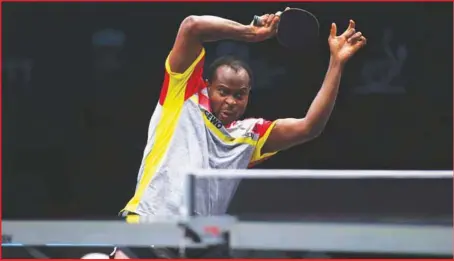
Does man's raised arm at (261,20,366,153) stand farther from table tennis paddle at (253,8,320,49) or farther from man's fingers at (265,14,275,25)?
man's fingers at (265,14,275,25)

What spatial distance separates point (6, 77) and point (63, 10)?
0.45 metres

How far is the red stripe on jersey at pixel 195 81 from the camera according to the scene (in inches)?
153

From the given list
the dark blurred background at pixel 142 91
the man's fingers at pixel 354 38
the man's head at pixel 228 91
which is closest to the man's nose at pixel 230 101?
the man's head at pixel 228 91

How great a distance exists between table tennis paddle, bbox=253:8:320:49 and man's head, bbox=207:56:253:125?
0.23 metres

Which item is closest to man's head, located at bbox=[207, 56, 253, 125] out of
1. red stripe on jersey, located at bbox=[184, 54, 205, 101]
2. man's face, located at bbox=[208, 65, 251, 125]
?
man's face, located at bbox=[208, 65, 251, 125]

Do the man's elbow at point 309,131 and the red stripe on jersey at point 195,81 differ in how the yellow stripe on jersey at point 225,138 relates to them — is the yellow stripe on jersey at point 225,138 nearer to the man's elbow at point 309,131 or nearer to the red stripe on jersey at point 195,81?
the red stripe on jersey at point 195,81

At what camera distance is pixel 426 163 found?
5516 mm

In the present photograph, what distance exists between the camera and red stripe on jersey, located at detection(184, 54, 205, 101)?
388cm

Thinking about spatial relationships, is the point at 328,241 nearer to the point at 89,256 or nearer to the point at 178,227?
the point at 178,227

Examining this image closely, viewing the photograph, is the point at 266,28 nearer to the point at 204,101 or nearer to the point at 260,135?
the point at 204,101

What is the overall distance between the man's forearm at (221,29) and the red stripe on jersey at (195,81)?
0.62 ft

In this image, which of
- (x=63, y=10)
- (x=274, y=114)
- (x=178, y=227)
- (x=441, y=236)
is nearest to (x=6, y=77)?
(x=63, y=10)

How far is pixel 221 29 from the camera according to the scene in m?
3.69

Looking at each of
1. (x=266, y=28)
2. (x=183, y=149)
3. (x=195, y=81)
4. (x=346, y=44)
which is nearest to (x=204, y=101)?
(x=195, y=81)
